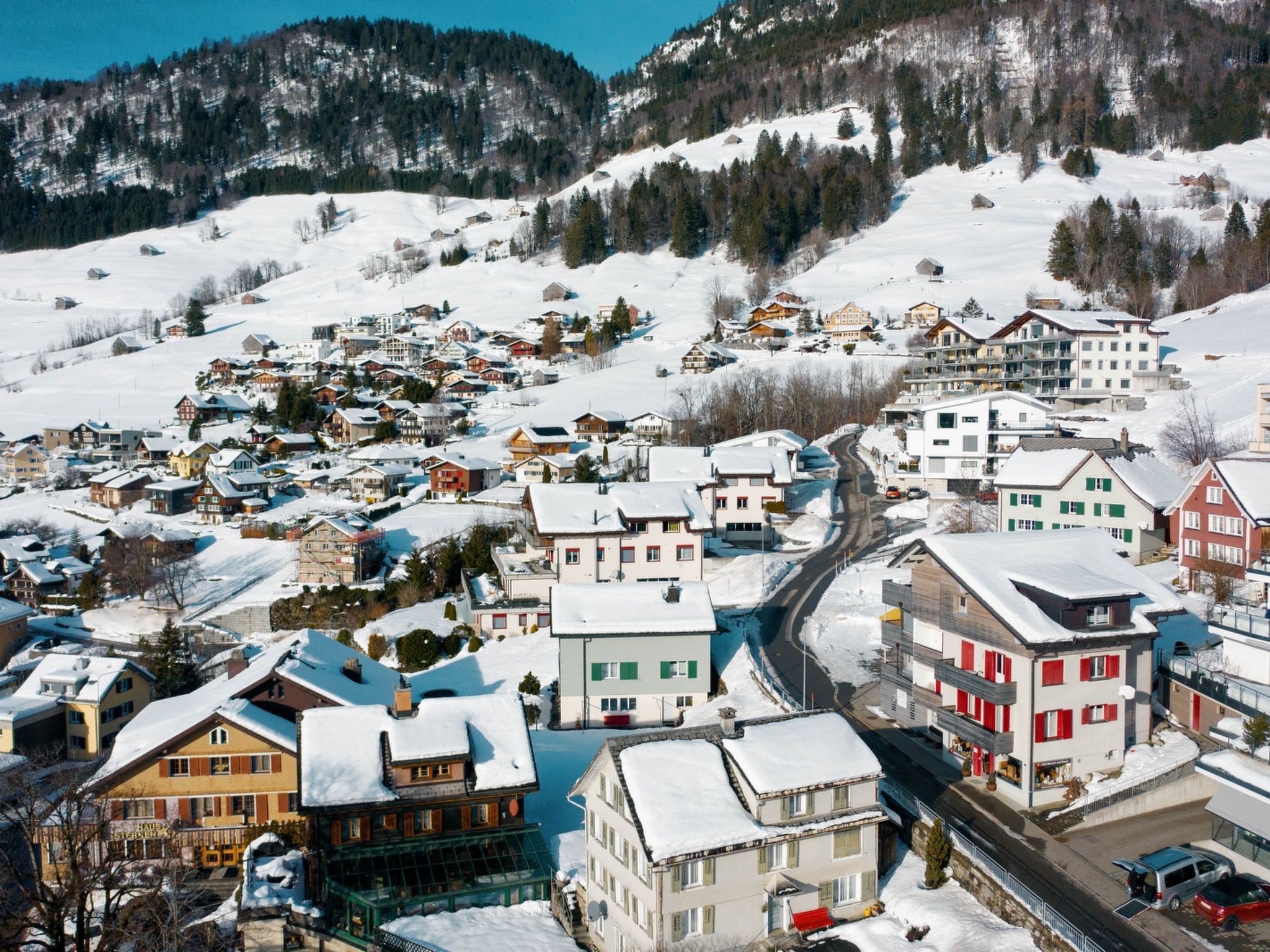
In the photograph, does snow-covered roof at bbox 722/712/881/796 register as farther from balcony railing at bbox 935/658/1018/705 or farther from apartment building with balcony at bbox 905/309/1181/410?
apartment building with balcony at bbox 905/309/1181/410

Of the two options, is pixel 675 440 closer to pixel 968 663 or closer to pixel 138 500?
pixel 138 500

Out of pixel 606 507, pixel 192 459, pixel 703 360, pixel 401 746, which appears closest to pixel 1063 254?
pixel 703 360

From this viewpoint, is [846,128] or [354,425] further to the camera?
[846,128]

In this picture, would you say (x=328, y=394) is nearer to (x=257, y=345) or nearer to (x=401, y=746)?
(x=257, y=345)

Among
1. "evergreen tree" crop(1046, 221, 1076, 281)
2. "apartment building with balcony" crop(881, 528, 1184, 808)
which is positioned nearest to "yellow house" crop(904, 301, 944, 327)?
"evergreen tree" crop(1046, 221, 1076, 281)

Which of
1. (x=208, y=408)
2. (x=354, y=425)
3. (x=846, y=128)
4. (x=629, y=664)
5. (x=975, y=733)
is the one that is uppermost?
(x=846, y=128)

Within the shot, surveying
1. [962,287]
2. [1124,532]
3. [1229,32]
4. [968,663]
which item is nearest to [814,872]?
[968,663]
